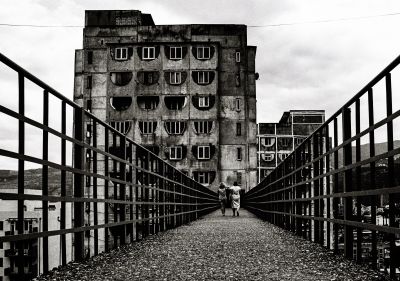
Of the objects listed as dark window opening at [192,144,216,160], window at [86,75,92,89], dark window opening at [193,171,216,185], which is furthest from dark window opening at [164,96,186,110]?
window at [86,75,92,89]

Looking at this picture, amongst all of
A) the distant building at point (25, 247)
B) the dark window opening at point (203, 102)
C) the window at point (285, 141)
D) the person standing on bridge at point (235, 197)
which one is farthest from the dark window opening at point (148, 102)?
the distant building at point (25, 247)

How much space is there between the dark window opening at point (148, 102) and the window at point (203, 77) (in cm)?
488

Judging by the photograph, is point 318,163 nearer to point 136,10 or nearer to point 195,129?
point 195,129

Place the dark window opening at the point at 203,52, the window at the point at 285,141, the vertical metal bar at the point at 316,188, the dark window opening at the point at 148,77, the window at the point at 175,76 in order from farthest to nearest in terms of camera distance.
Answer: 1. the window at the point at 285,141
2. the dark window opening at the point at 148,77
3. the window at the point at 175,76
4. the dark window opening at the point at 203,52
5. the vertical metal bar at the point at 316,188

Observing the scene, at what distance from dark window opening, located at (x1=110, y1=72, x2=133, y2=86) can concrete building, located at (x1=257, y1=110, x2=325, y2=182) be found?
3013 centimetres

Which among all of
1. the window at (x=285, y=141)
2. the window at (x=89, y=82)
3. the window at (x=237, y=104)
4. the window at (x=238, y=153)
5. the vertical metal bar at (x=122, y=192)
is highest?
the window at (x=89, y=82)

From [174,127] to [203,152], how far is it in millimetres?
4130

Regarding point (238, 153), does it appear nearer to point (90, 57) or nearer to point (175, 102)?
point (175, 102)

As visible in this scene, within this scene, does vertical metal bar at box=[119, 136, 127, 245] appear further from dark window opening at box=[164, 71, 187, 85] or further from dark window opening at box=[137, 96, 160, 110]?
dark window opening at box=[137, 96, 160, 110]

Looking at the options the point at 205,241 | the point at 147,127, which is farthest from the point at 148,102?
the point at 205,241

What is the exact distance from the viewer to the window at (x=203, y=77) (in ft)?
201

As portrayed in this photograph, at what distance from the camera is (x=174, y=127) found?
201ft

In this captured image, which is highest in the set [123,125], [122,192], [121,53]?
[121,53]

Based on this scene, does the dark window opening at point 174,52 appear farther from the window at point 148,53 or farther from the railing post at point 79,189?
the railing post at point 79,189
